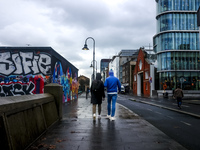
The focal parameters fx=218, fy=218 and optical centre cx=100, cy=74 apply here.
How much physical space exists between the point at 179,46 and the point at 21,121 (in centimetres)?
5307

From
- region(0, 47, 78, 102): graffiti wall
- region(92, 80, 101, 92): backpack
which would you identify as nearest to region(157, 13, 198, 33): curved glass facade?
region(0, 47, 78, 102): graffiti wall

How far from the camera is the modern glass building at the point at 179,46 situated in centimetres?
5125

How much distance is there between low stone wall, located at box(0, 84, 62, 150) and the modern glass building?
48.6 m

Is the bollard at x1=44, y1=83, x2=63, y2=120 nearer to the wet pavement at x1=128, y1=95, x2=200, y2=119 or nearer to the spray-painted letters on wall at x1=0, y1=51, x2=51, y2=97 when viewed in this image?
the wet pavement at x1=128, y1=95, x2=200, y2=119

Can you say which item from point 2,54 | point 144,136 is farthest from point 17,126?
point 2,54

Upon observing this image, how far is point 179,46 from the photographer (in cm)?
5231

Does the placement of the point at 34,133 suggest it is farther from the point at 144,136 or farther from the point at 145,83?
the point at 145,83

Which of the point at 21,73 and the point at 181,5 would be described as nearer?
the point at 21,73

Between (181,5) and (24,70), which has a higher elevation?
(181,5)

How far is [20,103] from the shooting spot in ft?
13.4

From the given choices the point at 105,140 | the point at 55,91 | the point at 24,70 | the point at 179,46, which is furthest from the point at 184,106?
the point at 179,46

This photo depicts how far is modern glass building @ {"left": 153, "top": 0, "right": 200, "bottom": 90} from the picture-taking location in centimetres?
5125

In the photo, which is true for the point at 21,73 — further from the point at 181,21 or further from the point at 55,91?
the point at 181,21

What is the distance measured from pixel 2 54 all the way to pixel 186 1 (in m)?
49.8
